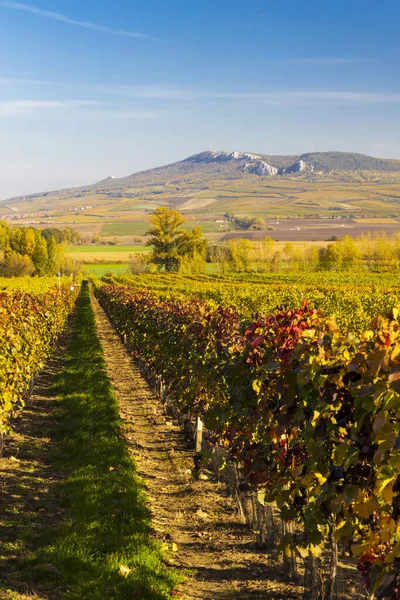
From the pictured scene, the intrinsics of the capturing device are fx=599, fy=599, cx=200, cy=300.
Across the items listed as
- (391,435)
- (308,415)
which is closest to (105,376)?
(308,415)

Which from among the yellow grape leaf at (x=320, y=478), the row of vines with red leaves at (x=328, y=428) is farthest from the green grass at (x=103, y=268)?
the yellow grape leaf at (x=320, y=478)

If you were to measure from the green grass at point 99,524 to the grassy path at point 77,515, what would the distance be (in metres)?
0.01

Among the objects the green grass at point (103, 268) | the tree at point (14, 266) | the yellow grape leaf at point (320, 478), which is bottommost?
Result: the green grass at point (103, 268)

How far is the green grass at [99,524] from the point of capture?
17.5ft

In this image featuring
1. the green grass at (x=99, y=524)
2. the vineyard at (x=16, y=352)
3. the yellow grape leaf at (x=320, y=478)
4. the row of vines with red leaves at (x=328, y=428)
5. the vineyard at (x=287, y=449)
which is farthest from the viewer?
the vineyard at (x=16, y=352)

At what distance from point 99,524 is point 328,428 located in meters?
3.68

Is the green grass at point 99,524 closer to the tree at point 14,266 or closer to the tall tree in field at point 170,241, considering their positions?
the tree at point 14,266

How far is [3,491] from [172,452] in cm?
293

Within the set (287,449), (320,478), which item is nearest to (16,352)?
(287,449)

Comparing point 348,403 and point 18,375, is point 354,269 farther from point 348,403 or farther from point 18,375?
point 348,403

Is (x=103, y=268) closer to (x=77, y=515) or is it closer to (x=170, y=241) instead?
(x=170, y=241)

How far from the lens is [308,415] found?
420 centimetres

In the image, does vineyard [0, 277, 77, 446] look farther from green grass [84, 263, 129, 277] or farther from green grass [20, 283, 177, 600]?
green grass [84, 263, 129, 277]

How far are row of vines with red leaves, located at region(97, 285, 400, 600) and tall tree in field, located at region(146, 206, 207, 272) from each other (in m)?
99.9
